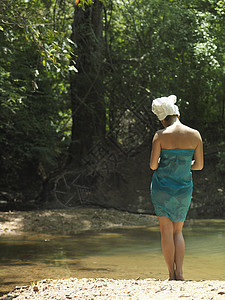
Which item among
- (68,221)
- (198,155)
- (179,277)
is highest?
(198,155)

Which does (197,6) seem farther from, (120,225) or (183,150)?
(183,150)

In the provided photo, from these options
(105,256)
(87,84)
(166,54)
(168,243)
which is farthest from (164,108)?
(87,84)

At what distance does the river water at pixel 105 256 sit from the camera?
243 inches

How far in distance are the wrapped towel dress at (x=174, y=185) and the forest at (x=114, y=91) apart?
8.71 m

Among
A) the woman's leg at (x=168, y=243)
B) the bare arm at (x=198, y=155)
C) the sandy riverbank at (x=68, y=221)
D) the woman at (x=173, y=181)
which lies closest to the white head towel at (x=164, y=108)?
the woman at (x=173, y=181)

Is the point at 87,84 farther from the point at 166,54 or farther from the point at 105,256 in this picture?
the point at 105,256

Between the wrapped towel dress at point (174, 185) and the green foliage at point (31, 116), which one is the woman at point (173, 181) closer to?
the wrapped towel dress at point (174, 185)

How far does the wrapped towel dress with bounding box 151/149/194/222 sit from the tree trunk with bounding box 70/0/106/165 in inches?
382

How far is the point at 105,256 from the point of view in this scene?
24.7ft

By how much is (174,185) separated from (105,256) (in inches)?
107

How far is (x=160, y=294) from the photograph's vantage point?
407 cm

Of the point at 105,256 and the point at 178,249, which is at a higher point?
the point at 178,249

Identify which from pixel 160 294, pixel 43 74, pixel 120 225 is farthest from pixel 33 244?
pixel 43 74

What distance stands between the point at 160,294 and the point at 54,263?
10.4 feet
